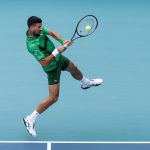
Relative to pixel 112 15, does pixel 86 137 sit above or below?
below

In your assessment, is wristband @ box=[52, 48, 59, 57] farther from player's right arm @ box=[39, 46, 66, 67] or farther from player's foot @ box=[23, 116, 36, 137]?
player's foot @ box=[23, 116, 36, 137]

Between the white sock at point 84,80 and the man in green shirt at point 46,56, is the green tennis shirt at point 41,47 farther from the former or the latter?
the white sock at point 84,80

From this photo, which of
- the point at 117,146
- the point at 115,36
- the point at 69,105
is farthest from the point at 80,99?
the point at 115,36

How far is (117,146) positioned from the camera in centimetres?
575

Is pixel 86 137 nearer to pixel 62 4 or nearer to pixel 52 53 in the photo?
pixel 52 53

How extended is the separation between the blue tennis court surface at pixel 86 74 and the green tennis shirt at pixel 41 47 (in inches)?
36.5

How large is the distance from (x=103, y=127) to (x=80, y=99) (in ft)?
2.29

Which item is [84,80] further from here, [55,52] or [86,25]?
[55,52]

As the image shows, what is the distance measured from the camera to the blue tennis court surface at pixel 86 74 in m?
6.21

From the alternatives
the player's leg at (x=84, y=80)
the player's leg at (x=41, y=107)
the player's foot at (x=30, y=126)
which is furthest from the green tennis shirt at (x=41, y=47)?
the player's foot at (x=30, y=126)

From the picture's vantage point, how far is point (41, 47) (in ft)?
18.8

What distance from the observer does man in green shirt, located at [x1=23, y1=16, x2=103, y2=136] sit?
559 cm

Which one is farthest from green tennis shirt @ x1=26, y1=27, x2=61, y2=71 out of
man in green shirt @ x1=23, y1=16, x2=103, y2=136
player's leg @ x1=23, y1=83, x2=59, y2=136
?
player's leg @ x1=23, y1=83, x2=59, y2=136

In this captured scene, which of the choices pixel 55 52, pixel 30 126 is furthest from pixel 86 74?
pixel 55 52
